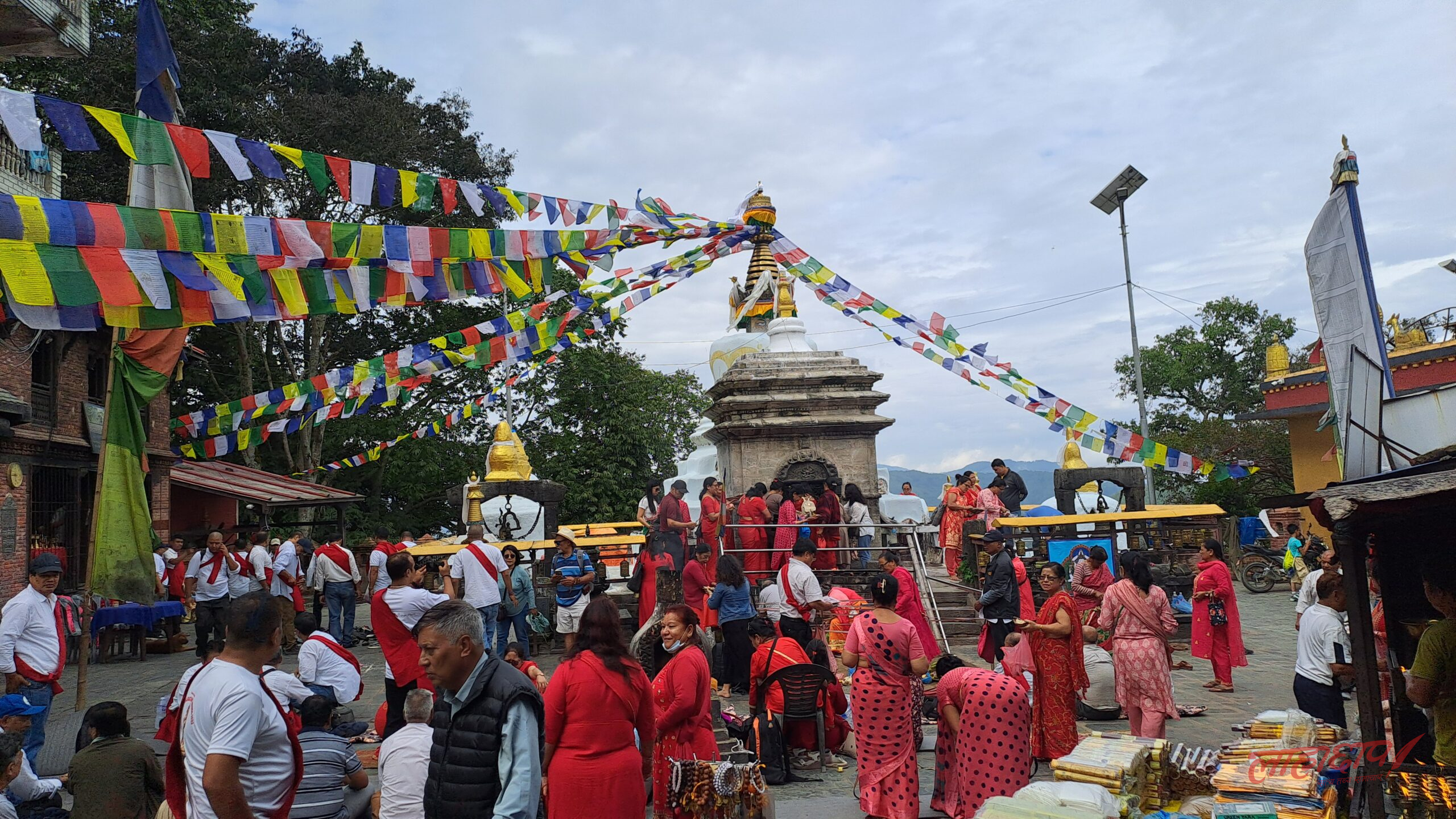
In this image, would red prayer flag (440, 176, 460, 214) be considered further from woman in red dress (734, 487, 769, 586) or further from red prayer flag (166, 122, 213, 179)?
woman in red dress (734, 487, 769, 586)

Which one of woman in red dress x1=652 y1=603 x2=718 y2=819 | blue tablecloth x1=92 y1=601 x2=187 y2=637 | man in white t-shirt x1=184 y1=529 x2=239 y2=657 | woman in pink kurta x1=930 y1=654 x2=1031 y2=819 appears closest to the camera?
woman in red dress x1=652 y1=603 x2=718 y2=819

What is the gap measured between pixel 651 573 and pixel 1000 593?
425cm

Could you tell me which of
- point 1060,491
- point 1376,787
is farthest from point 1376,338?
point 1060,491

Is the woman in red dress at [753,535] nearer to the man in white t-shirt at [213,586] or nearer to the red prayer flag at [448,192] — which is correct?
the red prayer flag at [448,192]

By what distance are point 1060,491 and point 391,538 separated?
63.5ft

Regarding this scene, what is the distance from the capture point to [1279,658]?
12.1m

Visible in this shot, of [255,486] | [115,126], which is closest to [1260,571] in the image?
[115,126]

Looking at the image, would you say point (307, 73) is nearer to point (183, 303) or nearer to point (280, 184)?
point (280, 184)

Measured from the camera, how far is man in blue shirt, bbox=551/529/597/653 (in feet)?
38.0

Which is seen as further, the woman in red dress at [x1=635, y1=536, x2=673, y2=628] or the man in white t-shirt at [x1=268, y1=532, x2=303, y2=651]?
the man in white t-shirt at [x1=268, y1=532, x2=303, y2=651]

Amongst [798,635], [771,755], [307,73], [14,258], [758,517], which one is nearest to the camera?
[14,258]

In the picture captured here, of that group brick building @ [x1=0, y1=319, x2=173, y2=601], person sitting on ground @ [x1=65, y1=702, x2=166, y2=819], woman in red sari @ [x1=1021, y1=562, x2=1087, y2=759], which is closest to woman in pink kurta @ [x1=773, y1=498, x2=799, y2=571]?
woman in red sari @ [x1=1021, y1=562, x2=1087, y2=759]

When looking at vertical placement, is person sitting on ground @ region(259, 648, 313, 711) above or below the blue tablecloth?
below

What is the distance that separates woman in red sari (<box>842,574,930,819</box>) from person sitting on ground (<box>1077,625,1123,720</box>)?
3.45 meters
